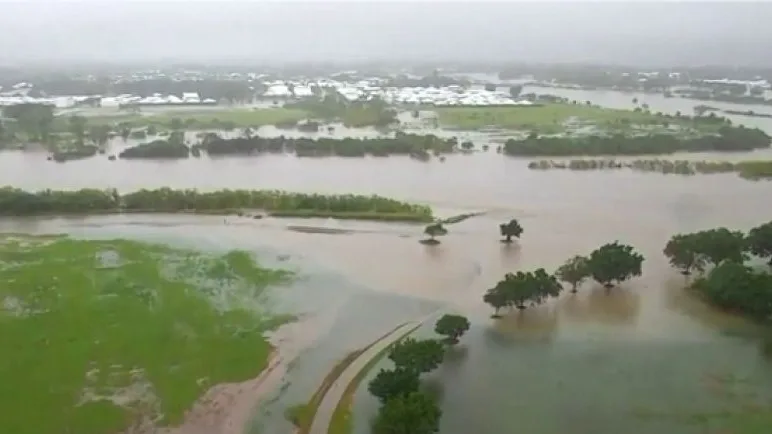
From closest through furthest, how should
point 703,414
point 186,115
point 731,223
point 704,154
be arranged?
point 703,414, point 731,223, point 704,154, point 186,115

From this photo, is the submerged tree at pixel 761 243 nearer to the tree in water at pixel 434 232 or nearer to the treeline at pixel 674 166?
the tree in water at pixel 434 232

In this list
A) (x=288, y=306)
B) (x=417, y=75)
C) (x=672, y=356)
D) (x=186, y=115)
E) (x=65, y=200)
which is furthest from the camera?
(x=417, y=75)

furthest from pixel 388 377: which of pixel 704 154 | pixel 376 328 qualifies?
pixel 704 154

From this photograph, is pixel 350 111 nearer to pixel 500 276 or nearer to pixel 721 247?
pixel 500 276

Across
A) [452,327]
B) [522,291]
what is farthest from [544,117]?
[452,327]

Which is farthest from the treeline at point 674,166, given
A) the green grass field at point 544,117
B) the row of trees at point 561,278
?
the row of trees at point 561,278

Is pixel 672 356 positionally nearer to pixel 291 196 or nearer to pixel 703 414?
pixel 703 414

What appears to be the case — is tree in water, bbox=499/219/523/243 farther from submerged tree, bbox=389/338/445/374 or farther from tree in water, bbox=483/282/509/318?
submerged tree, bbox=389/338/445/374
